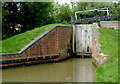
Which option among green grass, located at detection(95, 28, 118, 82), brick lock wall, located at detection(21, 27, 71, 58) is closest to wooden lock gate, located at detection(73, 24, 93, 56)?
brick lock wall, located at detection(21, 27, 71, 58)

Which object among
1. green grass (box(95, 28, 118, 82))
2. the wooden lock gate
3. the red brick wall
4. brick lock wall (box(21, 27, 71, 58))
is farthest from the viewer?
the wooden lock gate

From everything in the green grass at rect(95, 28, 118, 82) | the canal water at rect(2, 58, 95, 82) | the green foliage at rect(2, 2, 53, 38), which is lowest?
the canal water at rect(2, 58, 95, 82)

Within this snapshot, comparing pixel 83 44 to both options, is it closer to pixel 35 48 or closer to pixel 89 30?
pixel 89 30

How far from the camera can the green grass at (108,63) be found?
5.04 m

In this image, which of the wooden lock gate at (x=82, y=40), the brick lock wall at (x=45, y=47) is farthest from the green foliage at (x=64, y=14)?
the brick lock wall at (x=45, y=47)

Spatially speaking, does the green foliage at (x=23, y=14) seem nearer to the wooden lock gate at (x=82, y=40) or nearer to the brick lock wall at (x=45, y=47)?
the wooden lock gate at (x=82, y=40)

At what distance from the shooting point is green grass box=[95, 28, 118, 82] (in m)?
5.04

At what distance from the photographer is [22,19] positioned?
55.7ft

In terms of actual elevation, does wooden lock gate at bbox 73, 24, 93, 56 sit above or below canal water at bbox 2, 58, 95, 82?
above

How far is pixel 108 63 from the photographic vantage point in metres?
6.17

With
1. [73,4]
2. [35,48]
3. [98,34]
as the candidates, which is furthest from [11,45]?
[73,4]

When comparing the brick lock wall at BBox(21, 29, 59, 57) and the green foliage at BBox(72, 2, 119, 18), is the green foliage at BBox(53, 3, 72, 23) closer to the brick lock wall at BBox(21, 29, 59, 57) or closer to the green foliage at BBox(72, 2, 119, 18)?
the green foliage at BBox(72, 2, 119, 18)

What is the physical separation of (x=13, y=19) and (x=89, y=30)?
25.7 ft

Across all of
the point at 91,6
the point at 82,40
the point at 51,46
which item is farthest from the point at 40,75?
the point at 91,6
